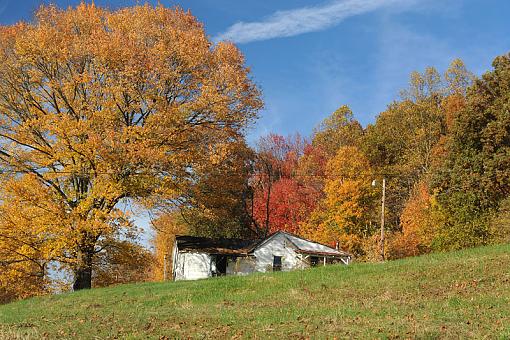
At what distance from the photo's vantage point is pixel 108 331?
12.1 m

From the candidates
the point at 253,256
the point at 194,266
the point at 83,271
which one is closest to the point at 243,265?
the point at 253,256

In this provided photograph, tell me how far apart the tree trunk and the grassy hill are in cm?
394

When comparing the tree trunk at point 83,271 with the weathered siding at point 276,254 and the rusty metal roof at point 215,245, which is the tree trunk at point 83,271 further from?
the weathered siding at point 276,254

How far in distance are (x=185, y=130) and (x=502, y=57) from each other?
1045 inches

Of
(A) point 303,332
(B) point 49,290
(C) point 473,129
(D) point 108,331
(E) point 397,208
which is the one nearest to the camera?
(A) point 303,332

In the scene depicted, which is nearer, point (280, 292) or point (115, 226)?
point (280, 292)

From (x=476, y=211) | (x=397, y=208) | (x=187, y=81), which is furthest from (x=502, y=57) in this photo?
(x=187, y=81)

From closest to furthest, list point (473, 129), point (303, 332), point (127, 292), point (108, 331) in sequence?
point (303, 332)
point (108, 331)
point (127, 292)
point (473, 129)

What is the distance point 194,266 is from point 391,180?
2365cm

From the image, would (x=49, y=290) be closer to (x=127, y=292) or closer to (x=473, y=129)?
(x=127, y=292)

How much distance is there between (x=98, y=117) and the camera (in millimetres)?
25312

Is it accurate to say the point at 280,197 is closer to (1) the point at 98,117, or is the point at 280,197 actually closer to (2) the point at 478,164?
(2) the point at 478,164

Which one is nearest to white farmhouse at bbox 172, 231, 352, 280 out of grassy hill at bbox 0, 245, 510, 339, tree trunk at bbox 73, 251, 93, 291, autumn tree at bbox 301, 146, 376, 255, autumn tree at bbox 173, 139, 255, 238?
autumn tree at bbox 301, 146, 376, 255

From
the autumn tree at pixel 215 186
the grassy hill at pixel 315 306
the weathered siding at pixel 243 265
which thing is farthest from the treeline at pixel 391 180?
the grassy hill at pixel 315 306
